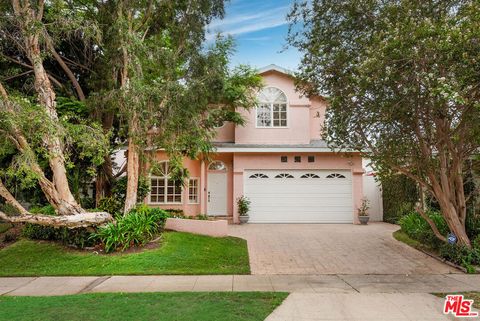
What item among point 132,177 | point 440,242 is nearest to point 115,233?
point 132,177

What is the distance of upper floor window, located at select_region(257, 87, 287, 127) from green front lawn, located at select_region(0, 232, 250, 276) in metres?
7.72

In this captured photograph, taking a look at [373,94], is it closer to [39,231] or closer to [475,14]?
[475,14]

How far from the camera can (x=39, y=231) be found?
34.7 ft

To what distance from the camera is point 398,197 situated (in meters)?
15.6

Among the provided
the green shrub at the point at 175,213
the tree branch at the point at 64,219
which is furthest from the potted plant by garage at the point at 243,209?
the tree branch at the point at 64,219

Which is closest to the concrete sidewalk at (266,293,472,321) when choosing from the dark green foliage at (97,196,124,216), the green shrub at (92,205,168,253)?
the green shrub at (92,205,168,253)

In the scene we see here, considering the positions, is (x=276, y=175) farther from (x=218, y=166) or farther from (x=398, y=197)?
(x=398, y=197)

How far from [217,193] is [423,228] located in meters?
9.12

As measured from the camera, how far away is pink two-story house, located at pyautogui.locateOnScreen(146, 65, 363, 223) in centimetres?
1587

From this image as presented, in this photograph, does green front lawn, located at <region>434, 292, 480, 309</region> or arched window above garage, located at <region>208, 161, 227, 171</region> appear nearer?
green front lawn, located at <region>434, 292, 480, 309</region>

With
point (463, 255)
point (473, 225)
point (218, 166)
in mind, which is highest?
point (218, 166)

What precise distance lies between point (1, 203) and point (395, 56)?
1531 centimetres

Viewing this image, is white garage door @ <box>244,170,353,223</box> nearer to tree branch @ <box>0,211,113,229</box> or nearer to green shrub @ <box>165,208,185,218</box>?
green shrub @ <box>165,208,185,218</box>

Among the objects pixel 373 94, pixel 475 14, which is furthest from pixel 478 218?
pixel 475 14
